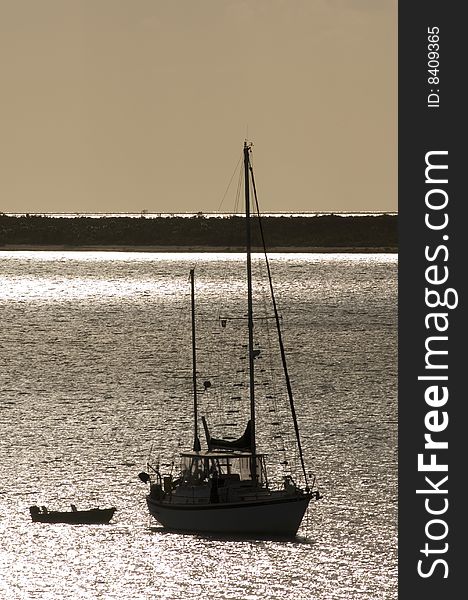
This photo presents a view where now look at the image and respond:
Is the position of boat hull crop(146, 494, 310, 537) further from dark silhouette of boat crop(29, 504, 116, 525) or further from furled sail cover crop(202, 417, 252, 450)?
dark silhouette of boat crop(29, 504, 116, 525)

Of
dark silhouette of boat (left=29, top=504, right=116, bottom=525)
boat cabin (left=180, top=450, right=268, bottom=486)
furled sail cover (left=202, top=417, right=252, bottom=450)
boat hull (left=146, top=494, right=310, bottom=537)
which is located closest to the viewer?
boat hull (left=146, top=494, right=310, bottom=537)

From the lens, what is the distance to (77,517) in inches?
2148

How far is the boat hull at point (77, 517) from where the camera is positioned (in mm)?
54406

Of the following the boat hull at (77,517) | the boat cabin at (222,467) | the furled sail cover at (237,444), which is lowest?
the boat hull at (77,517)

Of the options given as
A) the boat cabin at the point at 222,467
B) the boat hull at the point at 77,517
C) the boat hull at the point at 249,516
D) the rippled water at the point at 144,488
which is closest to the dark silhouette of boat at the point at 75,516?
the boat hull at the point at 77,517

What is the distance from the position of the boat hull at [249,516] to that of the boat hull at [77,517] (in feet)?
11.5

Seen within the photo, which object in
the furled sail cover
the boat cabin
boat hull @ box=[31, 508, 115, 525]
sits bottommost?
boat hull @ box=[31, 508, 115, 525]

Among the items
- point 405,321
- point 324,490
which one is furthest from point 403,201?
point 324,490

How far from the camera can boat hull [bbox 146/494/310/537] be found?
51375 mm

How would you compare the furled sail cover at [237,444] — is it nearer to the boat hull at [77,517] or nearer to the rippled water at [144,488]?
the rippled water at [144,488]

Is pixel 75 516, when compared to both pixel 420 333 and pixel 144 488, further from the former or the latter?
pixel 420 333

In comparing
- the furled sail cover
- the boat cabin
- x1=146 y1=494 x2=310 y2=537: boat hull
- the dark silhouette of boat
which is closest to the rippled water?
the dark silhouette of boat

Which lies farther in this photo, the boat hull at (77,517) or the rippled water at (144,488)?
the boat hull at (77,517)

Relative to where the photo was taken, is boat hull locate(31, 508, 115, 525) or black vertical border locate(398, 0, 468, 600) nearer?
black vertical border locate(398, 0, 468, 600)
